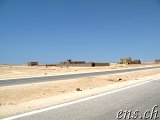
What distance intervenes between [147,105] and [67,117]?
3616 millimetres

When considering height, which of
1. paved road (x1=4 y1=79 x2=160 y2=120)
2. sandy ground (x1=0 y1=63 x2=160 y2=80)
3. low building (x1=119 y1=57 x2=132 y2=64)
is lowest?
paved road (x1=4 y1=79 x2=160 y2=120)

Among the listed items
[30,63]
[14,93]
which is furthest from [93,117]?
[30,63]

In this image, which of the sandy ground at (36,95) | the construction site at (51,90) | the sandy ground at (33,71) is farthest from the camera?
the sandy ground at (33,71)

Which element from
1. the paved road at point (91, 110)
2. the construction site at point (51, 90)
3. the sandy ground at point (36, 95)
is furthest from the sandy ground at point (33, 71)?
the paved road at point (91, 110)

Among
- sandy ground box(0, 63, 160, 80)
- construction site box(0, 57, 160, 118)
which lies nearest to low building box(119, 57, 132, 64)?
sandy ground box(0, 63, 160, 80)

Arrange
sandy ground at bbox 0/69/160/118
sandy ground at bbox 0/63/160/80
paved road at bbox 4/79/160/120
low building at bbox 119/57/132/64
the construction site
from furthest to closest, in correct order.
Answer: low building at bbox 119/57/132/64 → sandy ground at bbox 0/63/160/80 → the construction site → sandy ground at bbox 0/69/160/118 → paved road at bbox 4/79/160/120

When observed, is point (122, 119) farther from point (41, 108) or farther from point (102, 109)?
point (41, 108)

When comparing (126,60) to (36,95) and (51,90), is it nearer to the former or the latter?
(51,90)

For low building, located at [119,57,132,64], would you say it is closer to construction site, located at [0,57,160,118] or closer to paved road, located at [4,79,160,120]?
construction site, located at [0,57,160,118]

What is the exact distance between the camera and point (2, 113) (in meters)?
10.2

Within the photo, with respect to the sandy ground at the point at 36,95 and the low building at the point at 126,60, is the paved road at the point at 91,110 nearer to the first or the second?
the sandy ground at the point at 36,95

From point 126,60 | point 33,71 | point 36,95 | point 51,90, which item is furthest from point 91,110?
point 126,60

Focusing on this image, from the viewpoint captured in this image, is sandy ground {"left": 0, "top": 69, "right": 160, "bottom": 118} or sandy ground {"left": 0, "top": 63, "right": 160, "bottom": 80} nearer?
sandy ground {"left": 0, "top": 69, "right": 160, "bottom": 118}

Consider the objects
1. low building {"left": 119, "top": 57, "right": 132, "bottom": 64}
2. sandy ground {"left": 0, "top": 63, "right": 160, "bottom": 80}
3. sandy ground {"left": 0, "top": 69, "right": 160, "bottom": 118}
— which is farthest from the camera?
low building {"left": 119, "top": 57, "right": 132, "bottom": 64}
